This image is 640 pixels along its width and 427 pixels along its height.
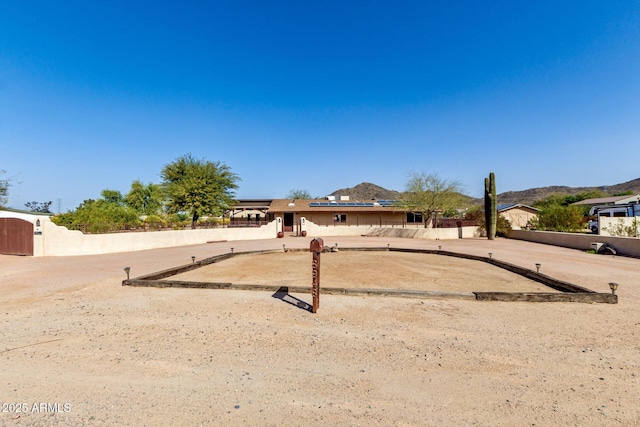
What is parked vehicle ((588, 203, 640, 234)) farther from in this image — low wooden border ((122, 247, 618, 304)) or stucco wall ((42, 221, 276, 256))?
stucco wall ((42, 221, 276, 256))

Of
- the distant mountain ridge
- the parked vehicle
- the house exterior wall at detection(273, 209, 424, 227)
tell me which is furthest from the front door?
the distant mountain ridge

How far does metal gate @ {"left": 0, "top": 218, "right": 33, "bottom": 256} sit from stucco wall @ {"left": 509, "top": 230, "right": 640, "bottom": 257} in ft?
102

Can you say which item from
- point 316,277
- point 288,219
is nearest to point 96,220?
point 288,219

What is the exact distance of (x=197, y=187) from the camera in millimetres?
29766

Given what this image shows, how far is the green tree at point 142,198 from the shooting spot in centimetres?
6051

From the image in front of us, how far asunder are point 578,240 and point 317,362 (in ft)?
→ 70.9

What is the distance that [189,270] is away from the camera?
10242 millimetres

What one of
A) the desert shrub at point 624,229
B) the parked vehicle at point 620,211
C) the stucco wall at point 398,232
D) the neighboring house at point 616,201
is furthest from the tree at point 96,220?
the neighboring house at point 616,201

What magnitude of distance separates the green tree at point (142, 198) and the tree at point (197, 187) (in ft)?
104

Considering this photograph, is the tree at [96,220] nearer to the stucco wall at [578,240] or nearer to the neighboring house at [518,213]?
the stucco wall at [578,240]

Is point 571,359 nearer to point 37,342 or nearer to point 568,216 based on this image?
point 37,342

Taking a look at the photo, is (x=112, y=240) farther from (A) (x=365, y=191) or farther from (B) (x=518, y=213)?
(A) (x=365, y=191)

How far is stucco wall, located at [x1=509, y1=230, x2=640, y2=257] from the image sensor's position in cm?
1371

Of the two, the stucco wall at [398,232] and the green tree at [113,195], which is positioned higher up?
the green tree at [113,195]
